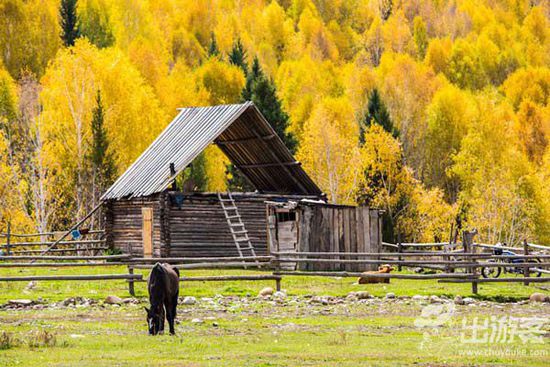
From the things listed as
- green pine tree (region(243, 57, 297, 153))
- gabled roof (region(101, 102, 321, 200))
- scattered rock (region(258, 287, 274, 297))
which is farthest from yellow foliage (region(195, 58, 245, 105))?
scattered rock (region(258, 287, 274, 297))

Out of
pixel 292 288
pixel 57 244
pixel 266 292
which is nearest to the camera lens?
pixel 266 292

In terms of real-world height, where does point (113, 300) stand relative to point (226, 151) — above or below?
below

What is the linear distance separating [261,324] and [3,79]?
190ft

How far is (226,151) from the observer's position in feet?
147

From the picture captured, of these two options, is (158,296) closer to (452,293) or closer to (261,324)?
(261,324)

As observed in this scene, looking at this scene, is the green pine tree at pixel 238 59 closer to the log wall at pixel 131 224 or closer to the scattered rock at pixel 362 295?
the log wall at pixel 131 224

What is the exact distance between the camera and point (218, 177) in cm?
7244

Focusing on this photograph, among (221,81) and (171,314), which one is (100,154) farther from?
(171,314)

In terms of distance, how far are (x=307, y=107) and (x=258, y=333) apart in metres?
63.9

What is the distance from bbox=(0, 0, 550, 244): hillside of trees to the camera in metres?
57.2

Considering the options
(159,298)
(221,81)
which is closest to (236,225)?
(159,298)

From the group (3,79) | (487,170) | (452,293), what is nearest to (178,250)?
(452,293)

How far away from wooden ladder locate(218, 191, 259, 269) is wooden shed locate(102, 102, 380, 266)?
0.04m

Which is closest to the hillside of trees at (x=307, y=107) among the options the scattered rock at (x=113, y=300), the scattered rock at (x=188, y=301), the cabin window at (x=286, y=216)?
the cabin window at (x=286, y=216)
